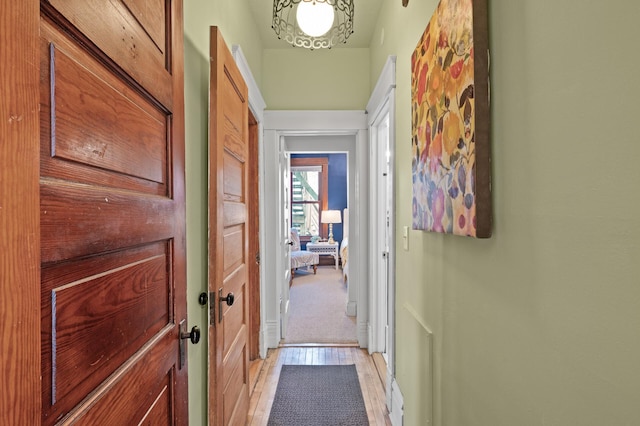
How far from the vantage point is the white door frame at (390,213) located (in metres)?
2.30

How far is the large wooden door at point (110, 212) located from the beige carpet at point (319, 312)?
108 inches

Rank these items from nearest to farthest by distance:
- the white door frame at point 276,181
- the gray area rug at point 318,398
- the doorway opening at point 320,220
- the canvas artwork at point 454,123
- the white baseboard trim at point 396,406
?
the canvas artwork at point 454,123 → the white baseboard trim at point 396,406 → the gray area rug at point 318,398 → the white door frame at point 276,181 → the doorway opening at point 320,220

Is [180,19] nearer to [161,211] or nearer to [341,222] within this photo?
[161,211]

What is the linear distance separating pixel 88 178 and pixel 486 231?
0.97 metres

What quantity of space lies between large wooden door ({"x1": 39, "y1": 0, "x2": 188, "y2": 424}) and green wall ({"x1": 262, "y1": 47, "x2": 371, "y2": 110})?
237 centimetres

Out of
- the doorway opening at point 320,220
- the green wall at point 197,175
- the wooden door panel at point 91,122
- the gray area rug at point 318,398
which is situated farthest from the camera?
the doorway opening at point 320,220

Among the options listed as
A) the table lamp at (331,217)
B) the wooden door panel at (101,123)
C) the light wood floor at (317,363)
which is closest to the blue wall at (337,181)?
the table lamp at (331,217)

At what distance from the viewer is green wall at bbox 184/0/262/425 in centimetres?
Answer: 142

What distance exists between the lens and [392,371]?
2.29 meters

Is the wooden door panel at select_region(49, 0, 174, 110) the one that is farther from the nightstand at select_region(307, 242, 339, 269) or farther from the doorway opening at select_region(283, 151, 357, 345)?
the nightstand at select_region(307, 242, 339, 269)

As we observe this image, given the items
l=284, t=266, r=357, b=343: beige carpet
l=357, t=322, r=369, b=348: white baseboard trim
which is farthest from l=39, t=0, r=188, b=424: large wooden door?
l=284, t=266, r=357, b=343: beige carpet

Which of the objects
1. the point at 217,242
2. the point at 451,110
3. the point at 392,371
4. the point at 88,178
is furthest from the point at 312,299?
the point at 88,178

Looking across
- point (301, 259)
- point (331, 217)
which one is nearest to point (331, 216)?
point (331, 217)

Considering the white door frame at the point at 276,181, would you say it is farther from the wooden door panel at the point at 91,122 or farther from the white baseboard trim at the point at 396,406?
the wooden door panel at the point at 91,122
